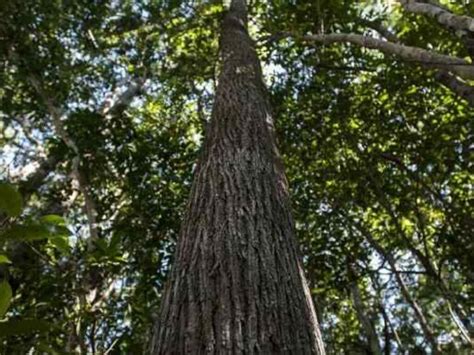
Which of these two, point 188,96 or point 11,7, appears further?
point 188,96

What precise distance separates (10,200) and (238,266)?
0.94 meters

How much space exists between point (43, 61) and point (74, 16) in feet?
5.39

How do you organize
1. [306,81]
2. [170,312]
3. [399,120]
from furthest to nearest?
[306,81]
[399,120]
[170,312]

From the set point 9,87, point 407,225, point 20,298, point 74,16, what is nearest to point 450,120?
point 407,225

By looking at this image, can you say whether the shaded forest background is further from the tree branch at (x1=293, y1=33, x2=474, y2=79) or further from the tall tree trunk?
the tall tree trunk

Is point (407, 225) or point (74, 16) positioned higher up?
point (74, 16)

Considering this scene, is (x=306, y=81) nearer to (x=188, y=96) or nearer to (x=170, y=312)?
(x=188, y=96)

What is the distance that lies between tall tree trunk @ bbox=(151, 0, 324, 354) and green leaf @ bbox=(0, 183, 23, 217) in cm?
72

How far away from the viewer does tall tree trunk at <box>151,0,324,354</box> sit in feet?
5.04

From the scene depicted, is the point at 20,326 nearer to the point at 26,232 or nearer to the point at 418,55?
the point at 26,232

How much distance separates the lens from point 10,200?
4.00ft

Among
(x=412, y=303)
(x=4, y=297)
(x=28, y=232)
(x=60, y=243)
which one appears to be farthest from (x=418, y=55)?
(x=4, y=297)

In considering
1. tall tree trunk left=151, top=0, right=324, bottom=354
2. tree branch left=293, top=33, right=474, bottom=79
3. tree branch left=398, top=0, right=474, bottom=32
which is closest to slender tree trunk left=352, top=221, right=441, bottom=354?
tree branch left=293, top=33, right=474, bottom=79

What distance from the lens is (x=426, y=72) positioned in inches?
213
